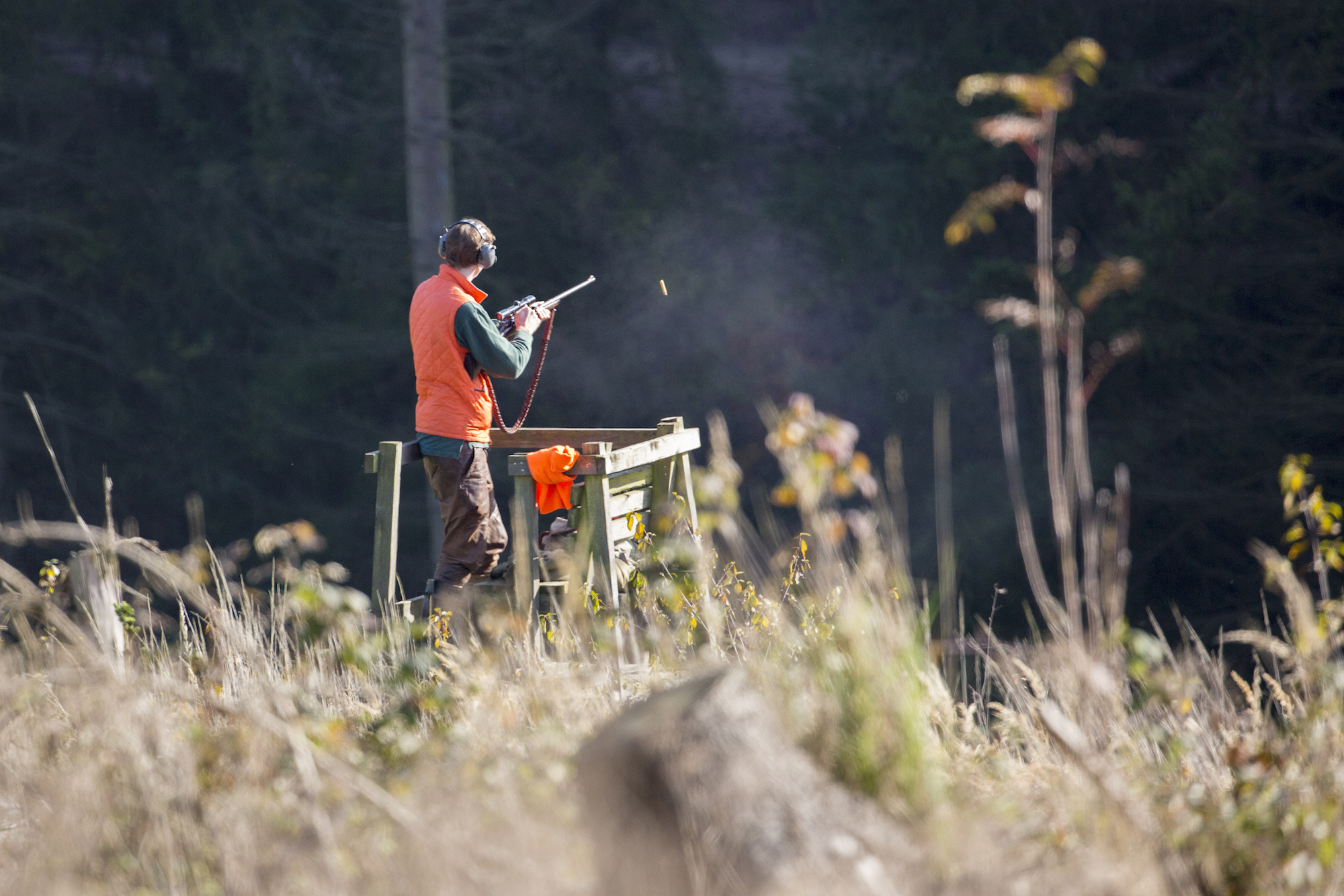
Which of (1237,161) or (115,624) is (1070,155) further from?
(1237,161)

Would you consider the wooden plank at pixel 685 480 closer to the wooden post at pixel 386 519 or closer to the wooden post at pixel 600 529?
the wooden post at pixel 600 529

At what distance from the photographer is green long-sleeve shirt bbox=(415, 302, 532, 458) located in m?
4.68

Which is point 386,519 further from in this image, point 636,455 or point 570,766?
point 570,766

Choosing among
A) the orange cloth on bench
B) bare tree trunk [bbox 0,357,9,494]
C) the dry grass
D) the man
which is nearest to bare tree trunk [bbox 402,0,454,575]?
bare tree trunk [bbox 0,357,9,494]

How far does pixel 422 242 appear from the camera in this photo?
1250cm

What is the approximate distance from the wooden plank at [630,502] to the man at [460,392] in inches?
21.1

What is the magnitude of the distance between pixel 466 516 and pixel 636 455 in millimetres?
813

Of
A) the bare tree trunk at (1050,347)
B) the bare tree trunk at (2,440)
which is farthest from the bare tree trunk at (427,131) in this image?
the bare tree trunk at (1050,347)

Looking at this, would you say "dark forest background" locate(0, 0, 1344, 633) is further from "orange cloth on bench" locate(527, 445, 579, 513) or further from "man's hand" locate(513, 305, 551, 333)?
"orange cloth on bench" locate(527, 445, 579, 513)

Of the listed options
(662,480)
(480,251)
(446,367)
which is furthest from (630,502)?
(480,251)

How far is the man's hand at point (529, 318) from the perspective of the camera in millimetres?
5004

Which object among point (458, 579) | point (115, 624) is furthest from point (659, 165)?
point (115, 624)

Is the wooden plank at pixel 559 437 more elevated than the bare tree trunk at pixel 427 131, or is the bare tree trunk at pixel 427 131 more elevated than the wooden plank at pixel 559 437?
the bare tree trunk at pixel 427 131

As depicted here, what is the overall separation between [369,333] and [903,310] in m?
6.19
